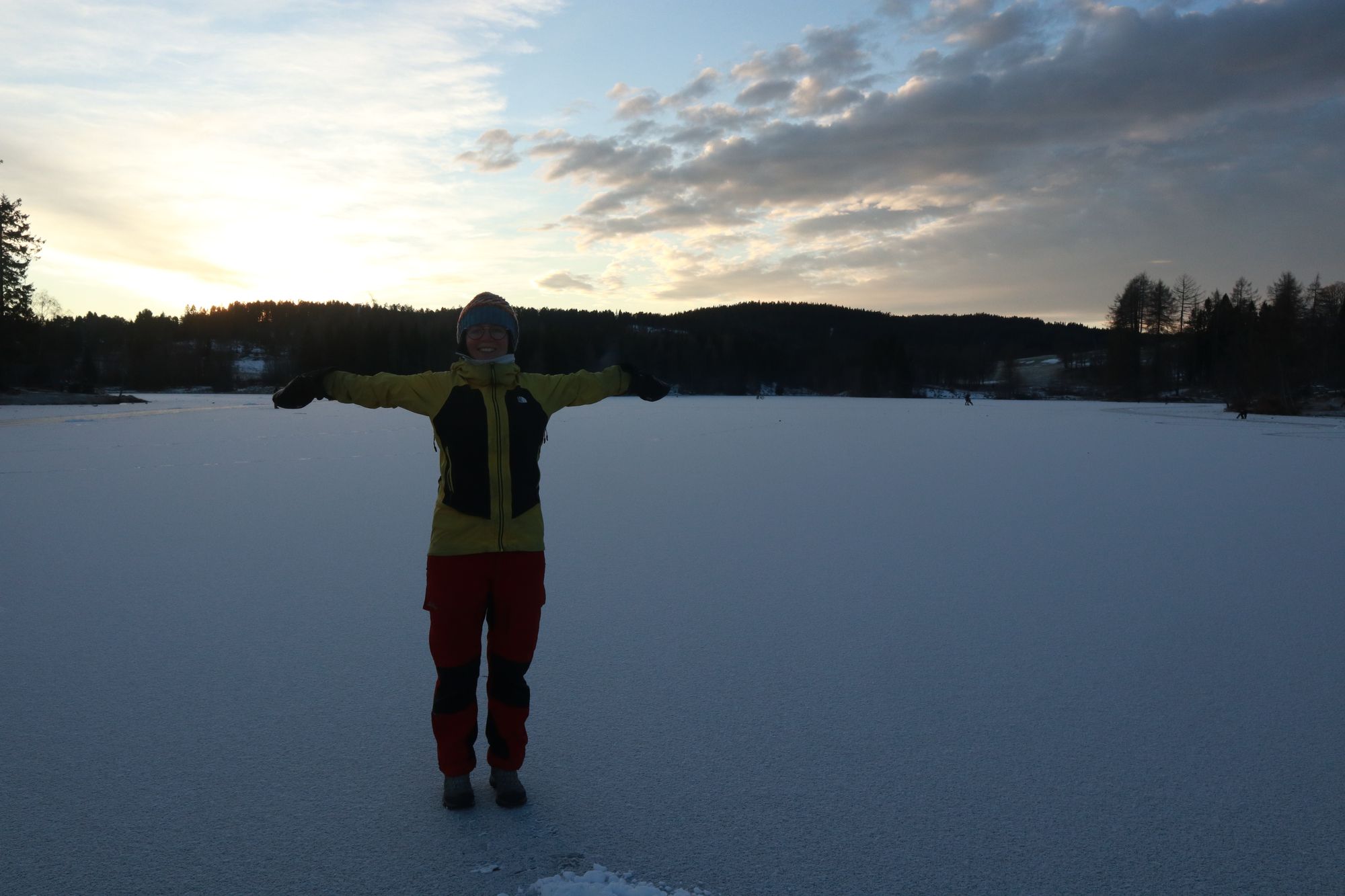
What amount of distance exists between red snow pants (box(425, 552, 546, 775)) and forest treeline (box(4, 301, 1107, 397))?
57.1 m

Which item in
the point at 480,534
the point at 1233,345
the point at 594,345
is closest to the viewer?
the point at 480,534

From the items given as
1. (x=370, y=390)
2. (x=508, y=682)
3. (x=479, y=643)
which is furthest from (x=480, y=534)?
(x=370, y=390)

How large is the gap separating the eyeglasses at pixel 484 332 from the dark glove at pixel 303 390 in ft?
1.37

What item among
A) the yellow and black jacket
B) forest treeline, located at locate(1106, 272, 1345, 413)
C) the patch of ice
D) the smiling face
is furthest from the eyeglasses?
forest treeline, located at locate(1106, 272, 1345, 413)

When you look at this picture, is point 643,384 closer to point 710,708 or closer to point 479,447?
point 479,447

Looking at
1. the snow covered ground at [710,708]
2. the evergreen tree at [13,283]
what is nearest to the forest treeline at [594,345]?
the evergreen tree at [13,283]

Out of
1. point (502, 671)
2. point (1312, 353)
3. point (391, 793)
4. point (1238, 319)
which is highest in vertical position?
point (1238, 319)

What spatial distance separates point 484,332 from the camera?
8.41 ft

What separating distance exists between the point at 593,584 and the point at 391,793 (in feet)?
8.53

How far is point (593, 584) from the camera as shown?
16.6 ft

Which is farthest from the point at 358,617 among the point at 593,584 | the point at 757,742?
the point at 757,742

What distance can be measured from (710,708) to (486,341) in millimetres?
1590

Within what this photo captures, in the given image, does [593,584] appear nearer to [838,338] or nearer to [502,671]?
[502,671]

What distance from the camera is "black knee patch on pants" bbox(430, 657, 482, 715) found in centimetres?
249
